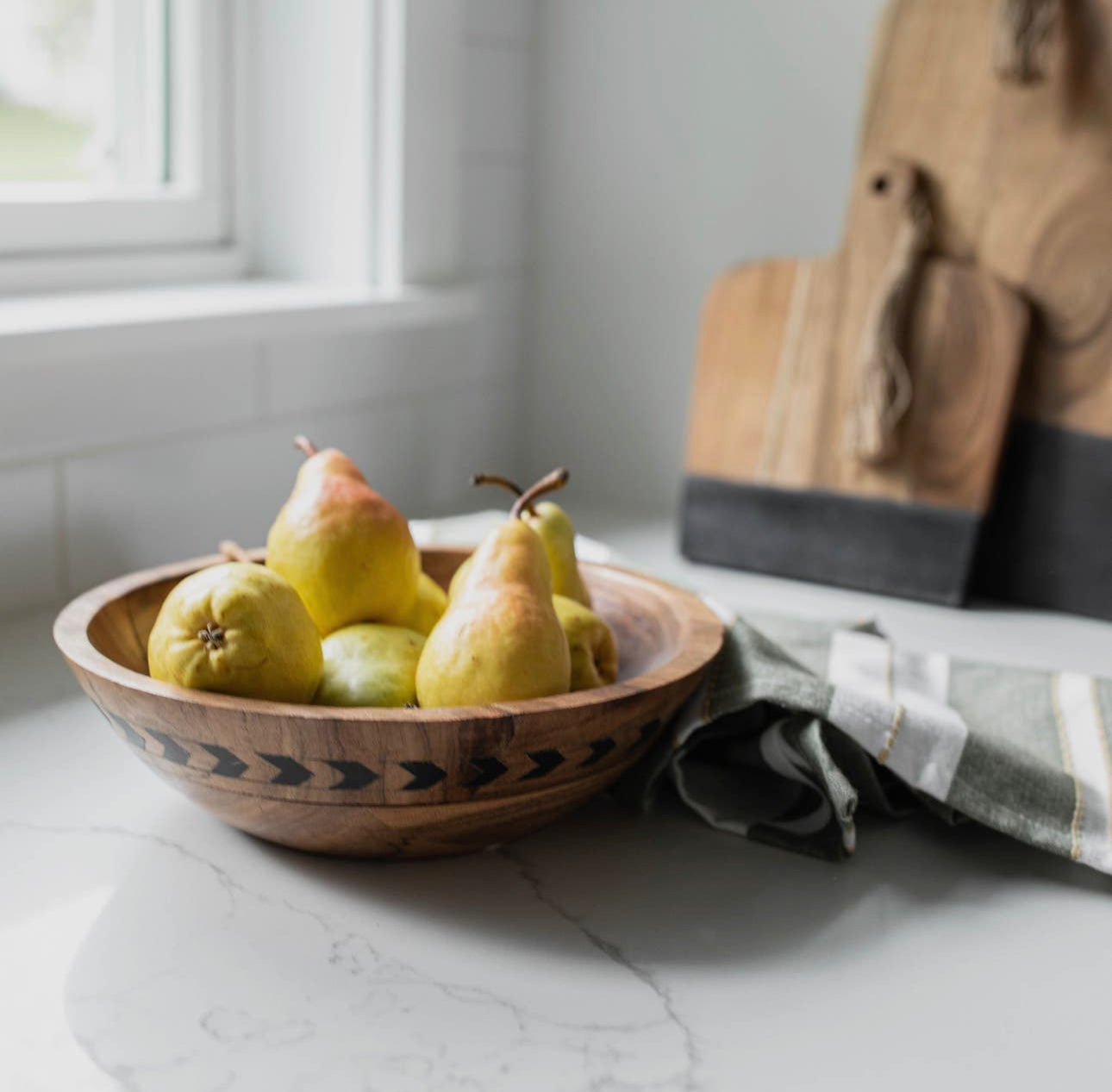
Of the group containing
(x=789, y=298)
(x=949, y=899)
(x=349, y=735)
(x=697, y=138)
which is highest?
(x=697, y=138)

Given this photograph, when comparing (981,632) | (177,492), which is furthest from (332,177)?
(981,632)

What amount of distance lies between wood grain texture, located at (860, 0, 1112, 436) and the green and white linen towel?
0.41m

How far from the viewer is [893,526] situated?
112 centimetres

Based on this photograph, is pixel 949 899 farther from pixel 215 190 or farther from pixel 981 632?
pixel 215 190

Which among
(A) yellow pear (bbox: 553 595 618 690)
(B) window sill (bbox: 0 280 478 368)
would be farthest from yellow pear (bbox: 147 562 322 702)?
(B) window sill (bbox: 0 280 478 368)

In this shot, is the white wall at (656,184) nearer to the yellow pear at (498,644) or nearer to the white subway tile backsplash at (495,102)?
the white subway tile backsplash at (495,102)

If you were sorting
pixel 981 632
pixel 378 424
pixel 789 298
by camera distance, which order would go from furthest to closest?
pixel 378 424 → pixel 789 298 → pixel 981 632

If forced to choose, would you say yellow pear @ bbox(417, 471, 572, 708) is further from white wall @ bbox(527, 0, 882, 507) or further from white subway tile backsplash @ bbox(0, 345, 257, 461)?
white wall @ bbox(527, 0, 882, 507)

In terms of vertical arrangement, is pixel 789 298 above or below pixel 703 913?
above

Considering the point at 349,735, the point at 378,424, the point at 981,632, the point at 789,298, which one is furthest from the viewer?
the point at 378,424

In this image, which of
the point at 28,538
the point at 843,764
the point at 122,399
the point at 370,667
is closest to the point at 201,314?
the point at 122,399

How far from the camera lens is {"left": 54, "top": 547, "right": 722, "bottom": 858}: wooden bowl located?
0.54 metres

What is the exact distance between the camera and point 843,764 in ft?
2.24

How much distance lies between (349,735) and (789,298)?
738 mm
